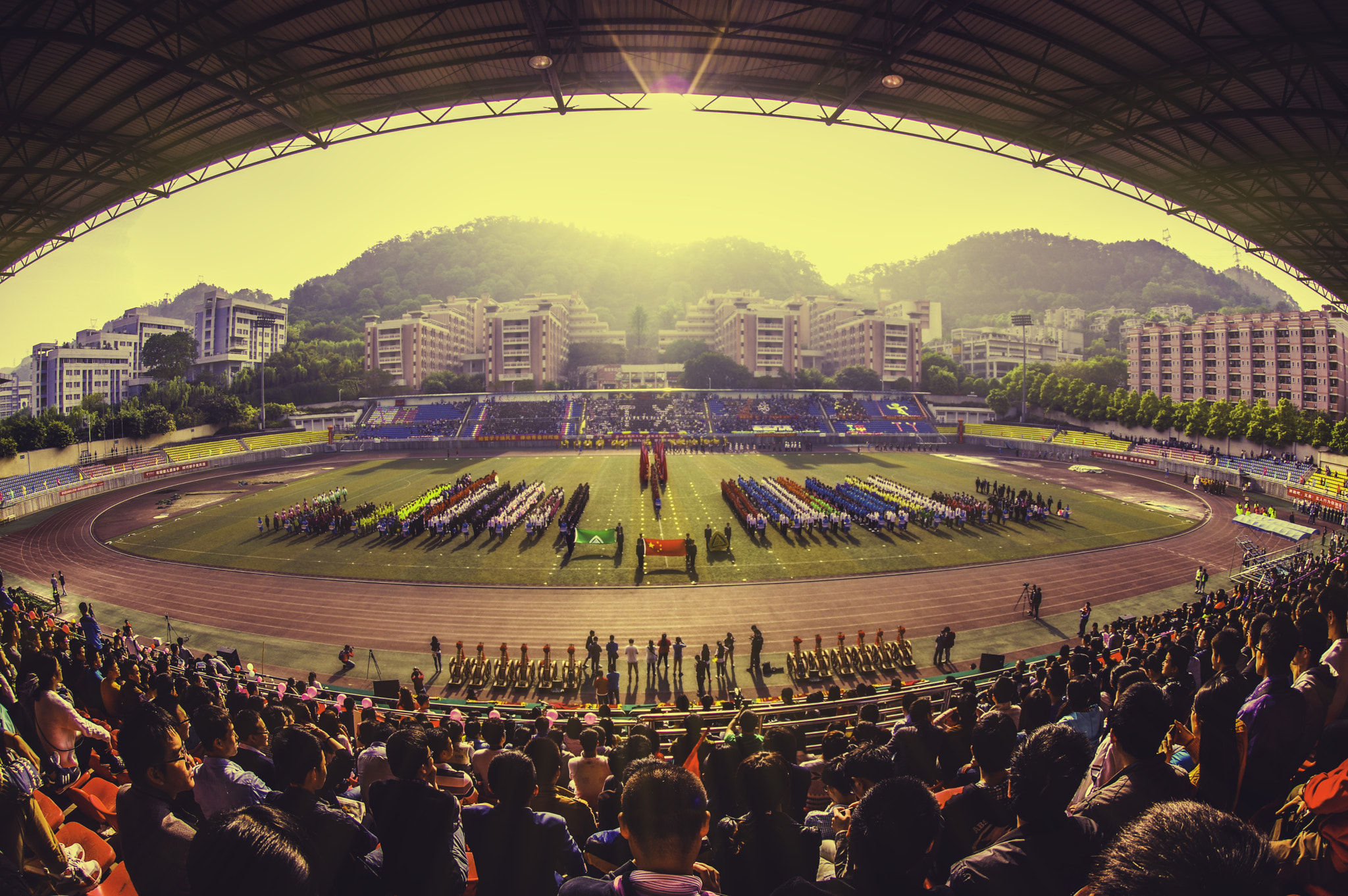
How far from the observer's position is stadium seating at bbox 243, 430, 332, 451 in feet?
189

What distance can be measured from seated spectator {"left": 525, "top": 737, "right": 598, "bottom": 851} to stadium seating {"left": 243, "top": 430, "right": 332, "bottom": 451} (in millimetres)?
65340

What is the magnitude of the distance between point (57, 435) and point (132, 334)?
98.4 meters

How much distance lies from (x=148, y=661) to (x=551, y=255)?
195 metres

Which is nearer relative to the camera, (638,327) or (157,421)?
(157,421)

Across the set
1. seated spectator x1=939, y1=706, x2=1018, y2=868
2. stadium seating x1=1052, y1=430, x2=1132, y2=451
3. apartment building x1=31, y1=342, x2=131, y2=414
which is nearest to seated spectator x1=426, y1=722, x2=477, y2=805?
seated spectator x1=939, y1=706, x2=1018, y2=868

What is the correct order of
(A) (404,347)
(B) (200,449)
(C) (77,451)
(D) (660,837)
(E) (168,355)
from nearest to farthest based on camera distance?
1. (D) (660,837)
2. (C) (77,451)
3. (B) (200,449)
4. (E) (168,355)
5. (A) (404,347)

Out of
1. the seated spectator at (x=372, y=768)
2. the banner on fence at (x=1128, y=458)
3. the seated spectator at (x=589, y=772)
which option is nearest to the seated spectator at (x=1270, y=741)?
the seated spectator at (x=589, y=772)

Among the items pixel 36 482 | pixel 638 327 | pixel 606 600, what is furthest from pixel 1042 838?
pixel 638 327

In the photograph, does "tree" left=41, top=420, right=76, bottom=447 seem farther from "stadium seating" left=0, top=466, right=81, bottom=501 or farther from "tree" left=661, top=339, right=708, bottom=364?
"tree" left=661, top=339, right=708, bottom=364

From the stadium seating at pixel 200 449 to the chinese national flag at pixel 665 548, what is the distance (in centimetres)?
4868

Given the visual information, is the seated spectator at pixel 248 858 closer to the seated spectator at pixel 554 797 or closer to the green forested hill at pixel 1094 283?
the seated spectator at pixel 554 797

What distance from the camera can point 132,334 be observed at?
375ft

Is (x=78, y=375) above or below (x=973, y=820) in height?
above

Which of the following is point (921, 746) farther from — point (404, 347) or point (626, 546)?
point (404, 347)
